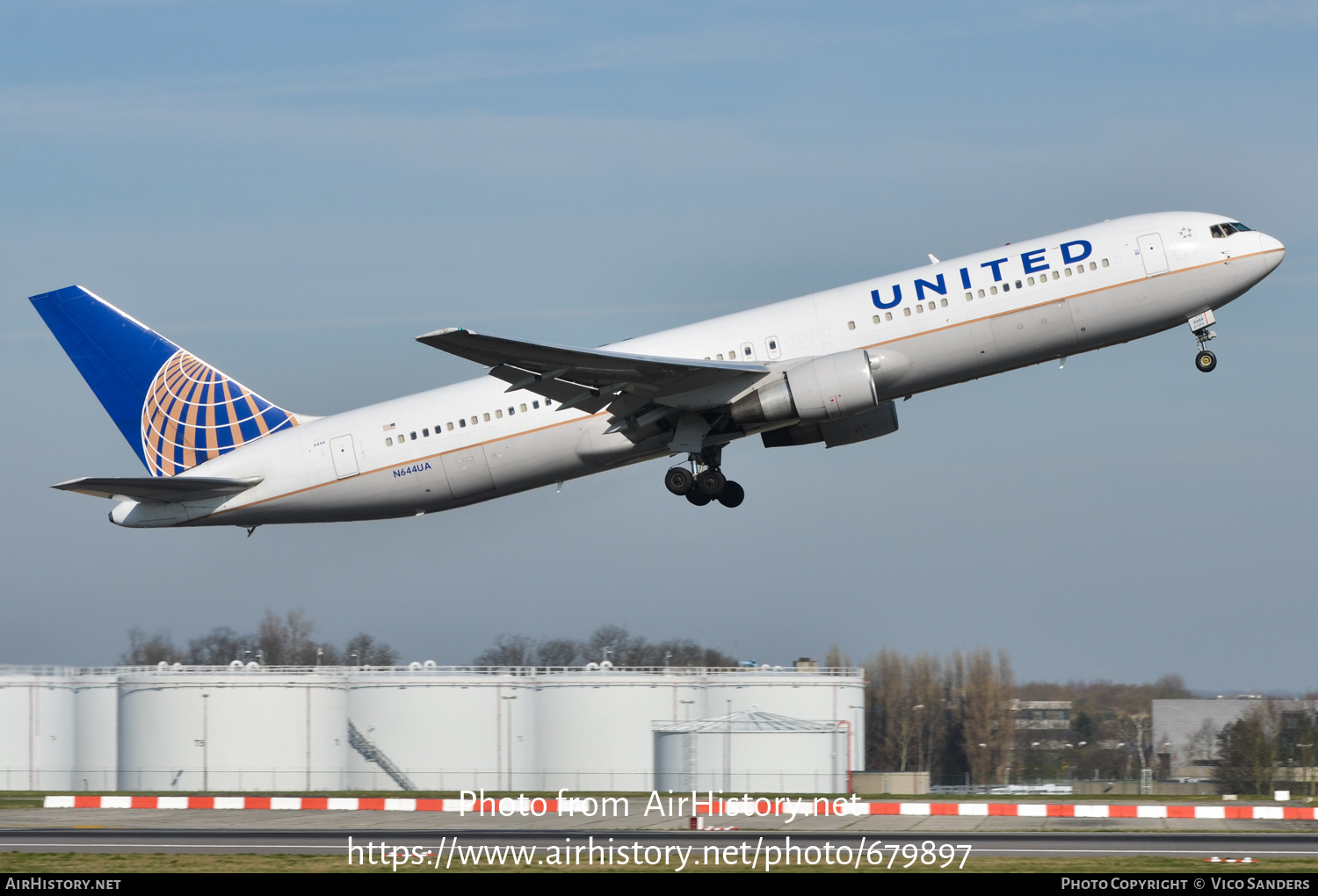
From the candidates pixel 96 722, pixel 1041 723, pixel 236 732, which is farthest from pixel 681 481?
pixel 1041 723

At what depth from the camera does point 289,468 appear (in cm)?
3822

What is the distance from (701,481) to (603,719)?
29.2 metres

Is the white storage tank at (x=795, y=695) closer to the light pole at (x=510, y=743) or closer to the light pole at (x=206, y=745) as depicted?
the light pole at (x=510, y=743)

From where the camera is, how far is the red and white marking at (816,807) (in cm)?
3469

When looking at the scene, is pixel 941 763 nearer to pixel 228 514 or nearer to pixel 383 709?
pixel 383 709

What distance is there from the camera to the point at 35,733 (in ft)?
216

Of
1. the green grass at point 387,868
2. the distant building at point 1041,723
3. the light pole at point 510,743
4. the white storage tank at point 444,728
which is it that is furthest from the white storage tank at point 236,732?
the distant building at point 1041,723

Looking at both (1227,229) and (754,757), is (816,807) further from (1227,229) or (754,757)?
(754,757)

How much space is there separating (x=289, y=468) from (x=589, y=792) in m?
24.4

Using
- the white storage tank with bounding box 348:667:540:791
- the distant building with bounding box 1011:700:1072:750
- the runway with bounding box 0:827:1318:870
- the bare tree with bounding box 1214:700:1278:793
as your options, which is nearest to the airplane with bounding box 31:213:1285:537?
the runway with bounding box 0:827:1318:870

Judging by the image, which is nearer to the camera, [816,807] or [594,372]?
[594,372]

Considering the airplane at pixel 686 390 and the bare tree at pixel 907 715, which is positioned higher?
the airplane at pixel 686 390

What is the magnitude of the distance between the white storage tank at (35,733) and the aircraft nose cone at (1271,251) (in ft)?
178

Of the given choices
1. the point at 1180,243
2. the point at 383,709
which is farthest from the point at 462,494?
the point at 383,709
